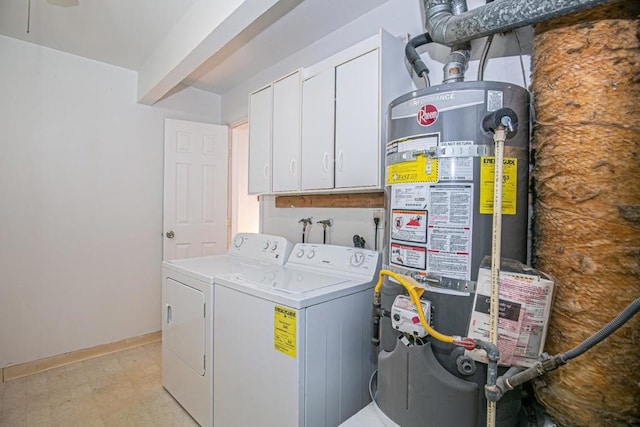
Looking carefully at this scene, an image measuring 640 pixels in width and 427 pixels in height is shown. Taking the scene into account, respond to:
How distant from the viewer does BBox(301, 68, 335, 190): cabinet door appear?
73.1 inches

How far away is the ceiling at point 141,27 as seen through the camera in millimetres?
1999

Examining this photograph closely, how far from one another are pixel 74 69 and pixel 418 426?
3590mm

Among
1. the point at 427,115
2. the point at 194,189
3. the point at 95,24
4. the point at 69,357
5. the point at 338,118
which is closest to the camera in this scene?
the point at 427,115

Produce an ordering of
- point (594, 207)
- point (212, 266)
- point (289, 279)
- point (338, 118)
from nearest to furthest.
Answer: point (594, 207) → point (289, 279) → point (338, 118) → point (212, 266)

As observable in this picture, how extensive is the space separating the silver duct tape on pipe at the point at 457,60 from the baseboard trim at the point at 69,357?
3386 mm

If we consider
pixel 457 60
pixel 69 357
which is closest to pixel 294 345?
pixel 457 60

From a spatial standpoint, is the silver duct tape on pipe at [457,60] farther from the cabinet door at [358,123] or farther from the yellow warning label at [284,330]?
the yellow warning label at [284,330]

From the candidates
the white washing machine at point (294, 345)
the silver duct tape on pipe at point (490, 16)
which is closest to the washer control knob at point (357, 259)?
the white washing machine at point (294, 345)

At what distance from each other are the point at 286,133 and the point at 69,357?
2.70 meters

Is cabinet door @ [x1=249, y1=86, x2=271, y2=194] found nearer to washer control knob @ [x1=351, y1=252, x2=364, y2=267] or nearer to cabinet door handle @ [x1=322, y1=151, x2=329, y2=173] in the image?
cabinet door handle @ [x1=322, y1=151, x2=329, y2=173]

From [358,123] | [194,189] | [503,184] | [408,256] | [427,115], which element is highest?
[358,123]

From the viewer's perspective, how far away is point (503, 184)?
3.28ft

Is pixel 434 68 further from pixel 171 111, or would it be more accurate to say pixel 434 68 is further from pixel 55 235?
pixel 55 235

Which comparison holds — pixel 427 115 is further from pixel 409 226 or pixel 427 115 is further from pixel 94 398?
pixel 94 398
